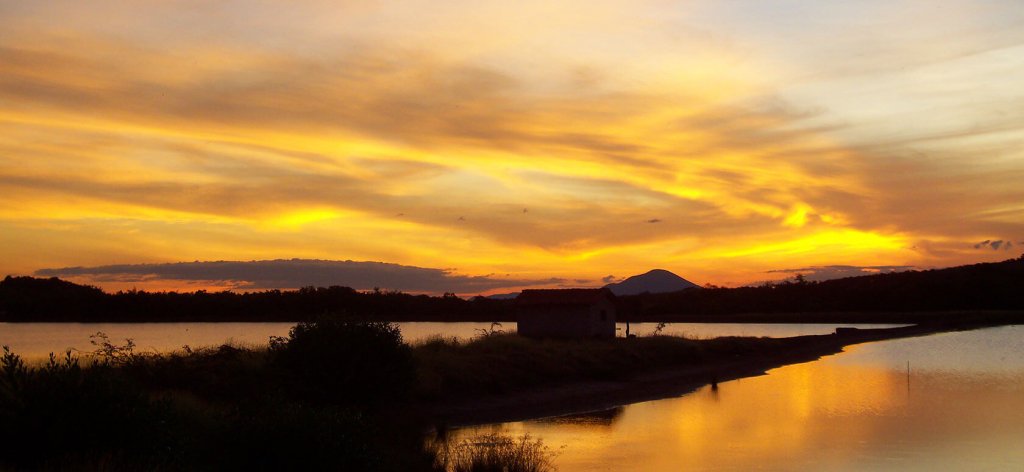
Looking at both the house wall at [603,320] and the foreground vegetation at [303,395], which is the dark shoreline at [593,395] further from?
the house wall at [603,320]

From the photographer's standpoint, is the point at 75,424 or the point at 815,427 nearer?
the point at 75,424

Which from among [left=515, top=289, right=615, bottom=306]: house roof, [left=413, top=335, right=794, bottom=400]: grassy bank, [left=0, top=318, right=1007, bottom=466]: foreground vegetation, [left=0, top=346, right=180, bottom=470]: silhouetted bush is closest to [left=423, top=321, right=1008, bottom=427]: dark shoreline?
[left=0, top=318, right=1007, bottom=466]: foreground vegetation

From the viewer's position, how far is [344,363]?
86.0 ft

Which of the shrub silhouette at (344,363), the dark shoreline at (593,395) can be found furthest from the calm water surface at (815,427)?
the shrub silhouette at (344,363)

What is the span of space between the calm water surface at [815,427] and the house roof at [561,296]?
33.1 feet

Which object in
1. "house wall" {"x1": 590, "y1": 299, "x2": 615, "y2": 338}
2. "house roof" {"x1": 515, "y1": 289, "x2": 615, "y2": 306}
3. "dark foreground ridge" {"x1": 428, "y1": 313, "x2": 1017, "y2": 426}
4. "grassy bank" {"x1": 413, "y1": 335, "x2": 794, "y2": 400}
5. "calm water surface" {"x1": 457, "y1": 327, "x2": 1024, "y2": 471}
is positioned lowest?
"calm water surface" {"x1": 457, "y1": 327, "x2": 1024, "y2": 471}

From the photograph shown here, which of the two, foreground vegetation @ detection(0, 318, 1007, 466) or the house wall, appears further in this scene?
the house wall

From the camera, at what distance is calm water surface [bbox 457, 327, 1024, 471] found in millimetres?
23844

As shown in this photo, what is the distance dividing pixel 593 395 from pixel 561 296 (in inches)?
606

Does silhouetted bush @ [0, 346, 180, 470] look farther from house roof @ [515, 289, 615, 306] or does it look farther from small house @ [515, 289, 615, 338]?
house roof @ [515, 289, 615, 306]

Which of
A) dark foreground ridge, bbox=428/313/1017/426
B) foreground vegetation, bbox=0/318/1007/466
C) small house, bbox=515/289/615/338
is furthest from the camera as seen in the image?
small house, bbox=515/289/615/338

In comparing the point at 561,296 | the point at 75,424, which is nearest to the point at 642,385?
the point at 561,296

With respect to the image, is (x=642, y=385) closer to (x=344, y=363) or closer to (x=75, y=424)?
(x=344, y=363)

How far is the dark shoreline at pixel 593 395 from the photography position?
31.6m
